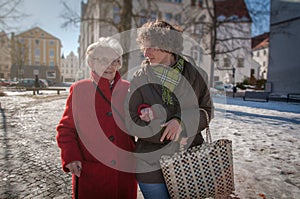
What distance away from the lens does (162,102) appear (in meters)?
1.36

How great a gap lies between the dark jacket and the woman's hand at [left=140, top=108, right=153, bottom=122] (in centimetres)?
3

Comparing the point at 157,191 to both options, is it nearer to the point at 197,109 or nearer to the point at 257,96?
the point at 197,109

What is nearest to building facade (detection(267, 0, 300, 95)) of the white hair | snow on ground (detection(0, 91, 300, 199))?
snow on ground (detection(0, 91, 300, 199))

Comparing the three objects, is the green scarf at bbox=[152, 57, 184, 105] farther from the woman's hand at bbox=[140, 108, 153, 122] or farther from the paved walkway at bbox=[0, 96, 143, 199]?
the paved walkway at bbox=[0, 96, 143, 199]

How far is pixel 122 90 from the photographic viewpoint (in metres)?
1.69

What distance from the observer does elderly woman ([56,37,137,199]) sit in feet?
5.37

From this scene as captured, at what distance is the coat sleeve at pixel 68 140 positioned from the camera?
1.61 metres

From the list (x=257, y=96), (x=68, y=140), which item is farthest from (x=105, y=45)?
(x=257, y=96)

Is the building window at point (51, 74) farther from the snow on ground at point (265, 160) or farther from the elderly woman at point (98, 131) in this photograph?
the elderly woman at point (98, 131)

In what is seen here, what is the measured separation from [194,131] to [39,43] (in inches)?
2737

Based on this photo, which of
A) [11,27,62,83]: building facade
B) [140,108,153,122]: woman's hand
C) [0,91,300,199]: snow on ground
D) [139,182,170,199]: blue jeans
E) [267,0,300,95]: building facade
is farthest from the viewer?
[11,27,62,83]: building facade

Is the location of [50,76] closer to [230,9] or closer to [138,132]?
[230,9]

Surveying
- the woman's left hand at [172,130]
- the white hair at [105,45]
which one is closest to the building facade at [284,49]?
the white hair at [105,45]

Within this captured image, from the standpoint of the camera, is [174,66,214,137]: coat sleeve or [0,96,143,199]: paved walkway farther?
[0,96,143,199]: paved walkway
